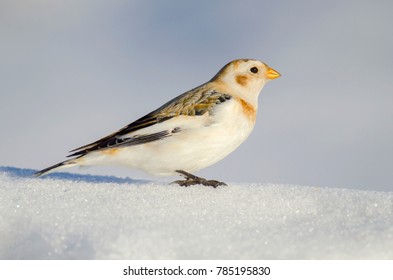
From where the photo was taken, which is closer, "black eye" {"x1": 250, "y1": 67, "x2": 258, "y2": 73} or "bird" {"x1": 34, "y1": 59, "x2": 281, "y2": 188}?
"bird" {"x1": 34, "y1": 59, "x2": 281, "y2": 188}

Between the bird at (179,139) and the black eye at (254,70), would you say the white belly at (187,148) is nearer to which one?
the bird at (179,139)

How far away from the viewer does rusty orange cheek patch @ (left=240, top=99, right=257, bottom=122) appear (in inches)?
206

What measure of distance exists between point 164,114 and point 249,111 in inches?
29.1

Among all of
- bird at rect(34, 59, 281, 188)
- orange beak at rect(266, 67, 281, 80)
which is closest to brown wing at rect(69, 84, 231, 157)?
bird at rect(34, 59, 281, 188)

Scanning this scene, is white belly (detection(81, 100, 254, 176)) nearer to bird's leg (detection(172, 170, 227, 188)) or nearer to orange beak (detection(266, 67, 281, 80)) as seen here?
bird's leg (detection(172, 170, 227, 188))

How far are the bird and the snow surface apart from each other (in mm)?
184

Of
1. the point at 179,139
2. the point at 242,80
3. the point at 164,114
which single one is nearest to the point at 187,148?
the point at 179,139

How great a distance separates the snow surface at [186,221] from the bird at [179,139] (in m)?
0.18

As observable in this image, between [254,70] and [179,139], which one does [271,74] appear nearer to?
[254,70]

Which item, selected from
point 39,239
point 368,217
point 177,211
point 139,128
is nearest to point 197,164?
point 139,128

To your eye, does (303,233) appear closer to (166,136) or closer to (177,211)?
(177,211)

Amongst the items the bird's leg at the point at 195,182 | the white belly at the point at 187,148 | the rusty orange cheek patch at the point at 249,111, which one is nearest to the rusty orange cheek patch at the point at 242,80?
the rusty orange cheek patch at the point at 249,111

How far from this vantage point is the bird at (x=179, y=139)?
4.96m

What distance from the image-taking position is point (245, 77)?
553 centimetres
